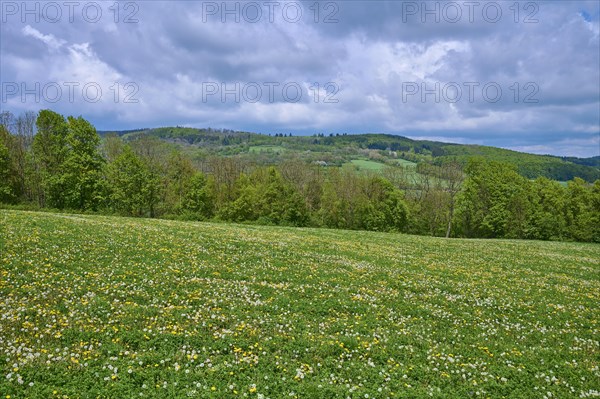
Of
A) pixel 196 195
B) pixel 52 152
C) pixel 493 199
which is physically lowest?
pixel 493 199

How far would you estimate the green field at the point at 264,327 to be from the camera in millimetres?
8297

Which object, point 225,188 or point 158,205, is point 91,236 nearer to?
point 158,205

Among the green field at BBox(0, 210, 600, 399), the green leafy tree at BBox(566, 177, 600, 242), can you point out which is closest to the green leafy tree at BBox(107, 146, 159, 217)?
the green field at BBox(0, 210, 600, 399)

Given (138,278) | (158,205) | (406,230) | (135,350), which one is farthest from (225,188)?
(135,350)

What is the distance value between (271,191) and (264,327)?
60.9 m

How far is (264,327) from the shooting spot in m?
11.3

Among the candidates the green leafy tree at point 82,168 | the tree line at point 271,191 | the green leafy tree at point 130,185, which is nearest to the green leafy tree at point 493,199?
the tree line at point 271,191

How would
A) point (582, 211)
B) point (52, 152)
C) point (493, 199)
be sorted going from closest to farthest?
point (52, 152) < point (582, 211) < point (493, 199)

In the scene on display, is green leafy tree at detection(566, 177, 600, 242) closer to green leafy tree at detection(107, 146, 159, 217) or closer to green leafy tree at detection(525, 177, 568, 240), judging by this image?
green leafy tree at detection(525, 177, 568, 240)

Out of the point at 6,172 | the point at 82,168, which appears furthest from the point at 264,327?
the point at 6,172

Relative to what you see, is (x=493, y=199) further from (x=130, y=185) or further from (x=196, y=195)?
(x=130, y=185)

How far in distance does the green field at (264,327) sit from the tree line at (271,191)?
40369 millimetres

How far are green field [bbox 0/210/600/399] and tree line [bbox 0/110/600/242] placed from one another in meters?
40.4

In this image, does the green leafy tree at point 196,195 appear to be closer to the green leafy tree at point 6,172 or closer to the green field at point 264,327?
the green leafy tree at point 6,172
